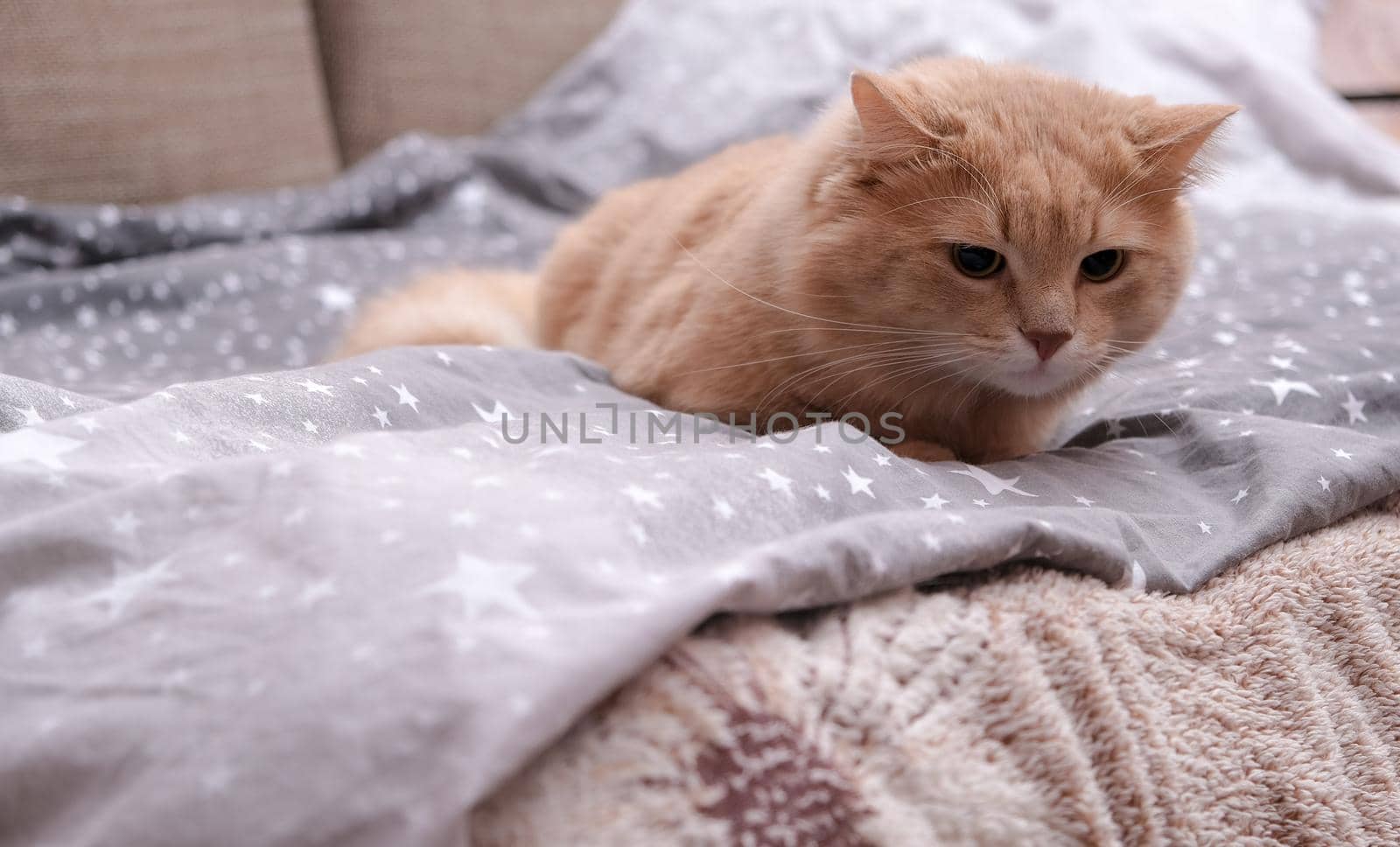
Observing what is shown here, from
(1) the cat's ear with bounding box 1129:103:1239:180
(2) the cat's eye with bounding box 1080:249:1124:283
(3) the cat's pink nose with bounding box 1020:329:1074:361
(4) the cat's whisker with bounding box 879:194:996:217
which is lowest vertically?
(3) the cat's pink nose with bounding box 1020:329:1074:361

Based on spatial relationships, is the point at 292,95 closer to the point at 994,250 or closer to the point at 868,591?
the point at 994,250

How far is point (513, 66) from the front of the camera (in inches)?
102

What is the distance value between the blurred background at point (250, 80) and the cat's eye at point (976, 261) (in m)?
1.89

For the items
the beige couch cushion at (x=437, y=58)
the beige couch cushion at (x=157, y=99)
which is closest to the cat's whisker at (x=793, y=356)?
the beige couch cushion at (x=157, y=99)

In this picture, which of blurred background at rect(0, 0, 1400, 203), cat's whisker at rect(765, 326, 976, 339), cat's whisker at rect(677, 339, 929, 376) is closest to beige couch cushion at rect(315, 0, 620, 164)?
blurred background at rect(0, 0, 1400, 203)

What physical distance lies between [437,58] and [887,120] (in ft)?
6.01

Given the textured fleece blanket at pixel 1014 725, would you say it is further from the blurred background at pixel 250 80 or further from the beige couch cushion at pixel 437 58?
the beige couch cushion at pixel 437 58

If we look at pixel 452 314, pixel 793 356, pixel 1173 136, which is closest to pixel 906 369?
pixel 793 356

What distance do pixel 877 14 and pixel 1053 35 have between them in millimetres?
469

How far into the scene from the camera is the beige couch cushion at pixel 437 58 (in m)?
2.39

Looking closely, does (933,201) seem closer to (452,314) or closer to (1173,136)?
(1173,136)

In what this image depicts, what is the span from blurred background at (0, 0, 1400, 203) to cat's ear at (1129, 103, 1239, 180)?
6.37 ft

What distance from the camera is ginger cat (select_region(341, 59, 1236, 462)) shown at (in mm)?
972

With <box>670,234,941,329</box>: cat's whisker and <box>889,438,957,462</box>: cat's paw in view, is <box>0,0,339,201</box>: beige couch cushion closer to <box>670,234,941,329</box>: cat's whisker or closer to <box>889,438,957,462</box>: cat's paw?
<box>670,234,941,329</box>: cat's whisker
